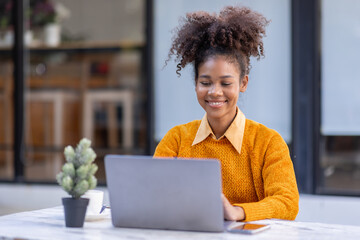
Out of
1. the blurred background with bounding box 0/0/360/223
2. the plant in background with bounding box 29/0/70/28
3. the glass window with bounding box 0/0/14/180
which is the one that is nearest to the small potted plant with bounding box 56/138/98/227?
the blurred background with bounding box 0/0/360/223

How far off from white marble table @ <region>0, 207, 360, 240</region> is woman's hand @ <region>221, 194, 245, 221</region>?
0.23 ft

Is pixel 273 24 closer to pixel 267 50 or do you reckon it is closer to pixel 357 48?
pixel 267 50

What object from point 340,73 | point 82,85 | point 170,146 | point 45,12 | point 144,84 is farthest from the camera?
point 82,85

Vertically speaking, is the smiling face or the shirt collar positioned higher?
the smiling face

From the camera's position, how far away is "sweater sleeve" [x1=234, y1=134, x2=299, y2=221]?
4.98ft

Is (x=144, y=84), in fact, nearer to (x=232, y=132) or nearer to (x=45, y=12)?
(x=45, y=12)

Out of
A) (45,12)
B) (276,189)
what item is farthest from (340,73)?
(45,12)

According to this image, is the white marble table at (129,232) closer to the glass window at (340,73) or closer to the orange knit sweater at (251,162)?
the orange knit sweater at (251,162)

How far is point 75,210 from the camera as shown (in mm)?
1396

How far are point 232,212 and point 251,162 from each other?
1.16 feet

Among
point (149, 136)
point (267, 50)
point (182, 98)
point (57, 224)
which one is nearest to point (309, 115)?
point (267, 50)

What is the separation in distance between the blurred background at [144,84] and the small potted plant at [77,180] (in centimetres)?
77

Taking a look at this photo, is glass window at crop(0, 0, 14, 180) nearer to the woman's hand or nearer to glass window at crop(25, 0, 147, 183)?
glass window at crop(25, 0, 147, 183)

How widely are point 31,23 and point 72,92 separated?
0.72 m
